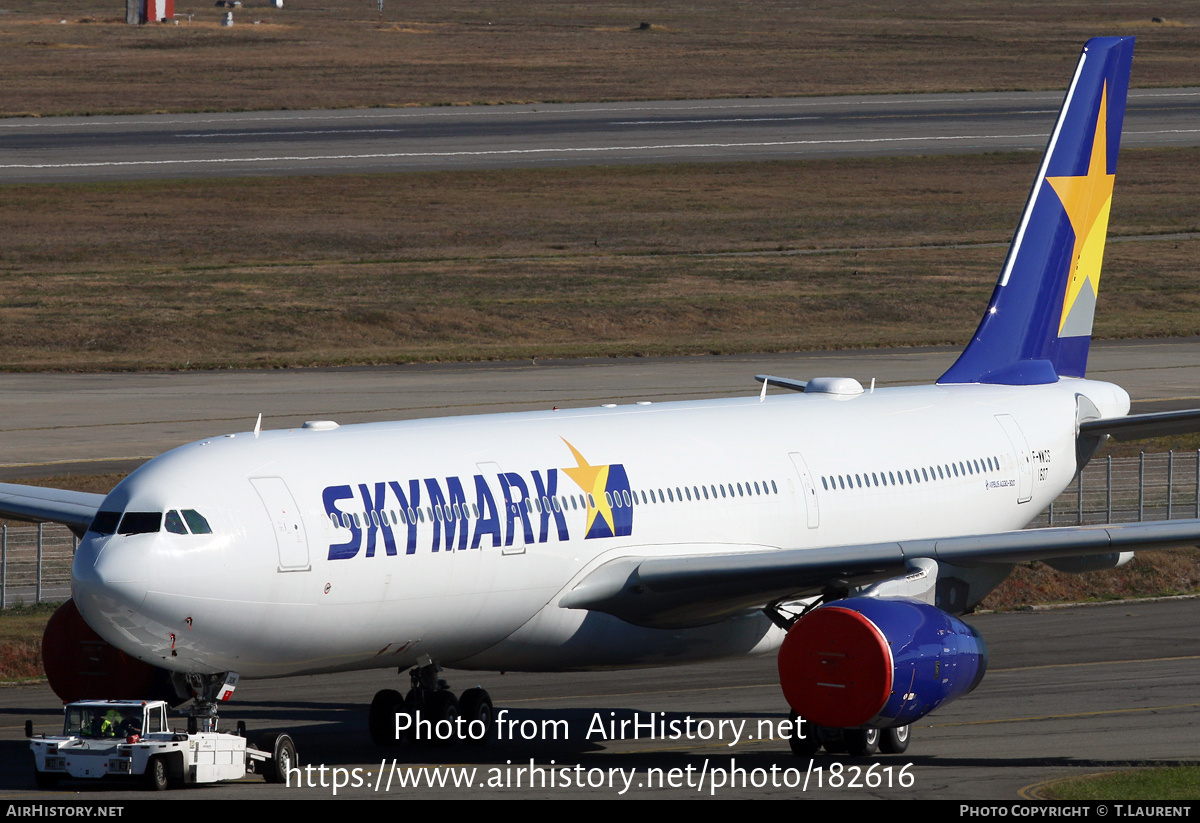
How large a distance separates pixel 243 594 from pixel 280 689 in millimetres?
12790

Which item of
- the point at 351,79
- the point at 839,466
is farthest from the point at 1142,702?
the point at 351,79

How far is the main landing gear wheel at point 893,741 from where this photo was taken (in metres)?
29.5

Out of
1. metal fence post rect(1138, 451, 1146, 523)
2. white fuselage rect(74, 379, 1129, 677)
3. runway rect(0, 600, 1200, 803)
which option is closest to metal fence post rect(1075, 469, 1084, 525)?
metal fence post rect(1138, 451, 1146, 523)

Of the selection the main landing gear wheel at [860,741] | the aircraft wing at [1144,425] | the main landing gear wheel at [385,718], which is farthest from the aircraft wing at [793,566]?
the aircraft wing at [1144,425]

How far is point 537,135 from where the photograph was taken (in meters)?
130

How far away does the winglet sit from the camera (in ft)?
131

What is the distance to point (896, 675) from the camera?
26.7 m

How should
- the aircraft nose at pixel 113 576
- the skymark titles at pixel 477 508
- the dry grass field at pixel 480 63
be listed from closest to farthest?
1. the aircraft nose at pixel 113 576
2. the skymark titles at pixel 477 508
3. the dry grass field at pixel 480 63

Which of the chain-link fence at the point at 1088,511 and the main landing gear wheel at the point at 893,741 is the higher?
the chain-link fence at the point at 1088,511

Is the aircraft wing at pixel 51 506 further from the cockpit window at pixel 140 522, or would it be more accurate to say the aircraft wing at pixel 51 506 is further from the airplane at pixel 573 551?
the cockpit window at pixel 140 522

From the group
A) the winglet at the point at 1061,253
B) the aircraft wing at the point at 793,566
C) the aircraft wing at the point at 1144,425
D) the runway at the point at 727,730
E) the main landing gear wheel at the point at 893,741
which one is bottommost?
the runway at the point at 727,730

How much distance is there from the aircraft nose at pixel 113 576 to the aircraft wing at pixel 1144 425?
59.0 feet

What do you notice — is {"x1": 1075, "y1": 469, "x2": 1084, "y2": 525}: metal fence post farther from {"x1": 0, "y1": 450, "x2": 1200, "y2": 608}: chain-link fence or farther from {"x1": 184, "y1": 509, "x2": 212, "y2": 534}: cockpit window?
{"x1": 184, "y1": 509, "x2": 212, "y2": 534}: cockpit window

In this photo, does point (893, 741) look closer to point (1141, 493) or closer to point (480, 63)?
point (1141, 493)
